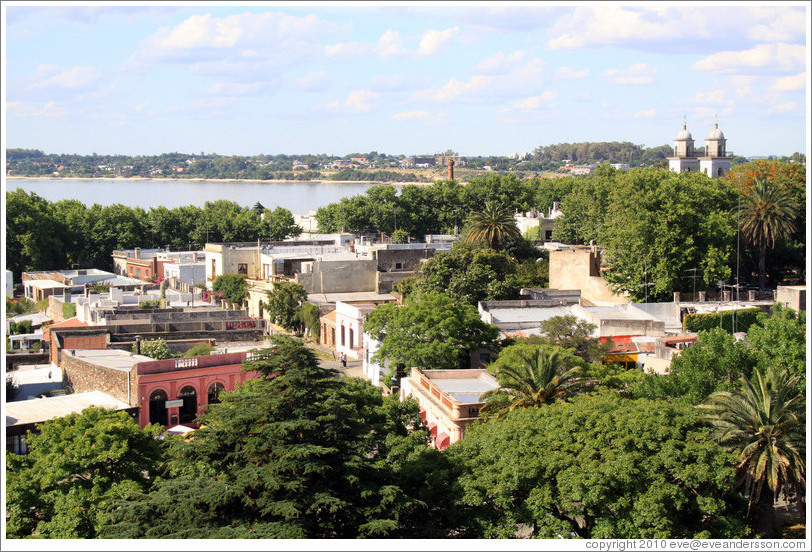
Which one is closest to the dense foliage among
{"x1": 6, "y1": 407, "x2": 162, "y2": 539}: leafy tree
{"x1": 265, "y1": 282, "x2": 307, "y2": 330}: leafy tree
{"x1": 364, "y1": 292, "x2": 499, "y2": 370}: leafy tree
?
{"x1": 265, "y1": 282, "x2": 307, "y2": 330}: leafy tree

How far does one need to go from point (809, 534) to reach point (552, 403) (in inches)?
295

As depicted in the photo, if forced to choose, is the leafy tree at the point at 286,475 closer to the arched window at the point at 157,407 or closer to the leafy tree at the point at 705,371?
the leafy tree at the point at 705,371

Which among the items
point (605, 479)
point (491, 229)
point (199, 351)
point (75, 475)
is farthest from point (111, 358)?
point (491, 229)

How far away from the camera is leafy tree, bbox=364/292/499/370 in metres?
31.3

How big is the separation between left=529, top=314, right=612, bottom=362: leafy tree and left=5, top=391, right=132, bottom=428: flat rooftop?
1268 cm

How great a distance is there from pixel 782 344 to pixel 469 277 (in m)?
18.0

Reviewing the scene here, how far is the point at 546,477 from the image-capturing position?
60.5ft

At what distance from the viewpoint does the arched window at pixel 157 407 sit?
29.3m

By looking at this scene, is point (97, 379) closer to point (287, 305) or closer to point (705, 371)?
point (705, 371)

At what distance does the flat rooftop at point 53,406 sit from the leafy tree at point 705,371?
14.3 meters

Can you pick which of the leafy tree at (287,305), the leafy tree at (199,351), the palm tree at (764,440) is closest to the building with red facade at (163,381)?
the leafy tree at (199,351)

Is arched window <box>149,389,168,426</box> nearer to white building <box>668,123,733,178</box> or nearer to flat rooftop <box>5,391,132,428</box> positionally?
flat rooftop <box>5,391,132,428</box>

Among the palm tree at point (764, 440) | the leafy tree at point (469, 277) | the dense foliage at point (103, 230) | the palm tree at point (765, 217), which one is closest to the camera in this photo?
the palm tree at point (764, 440)

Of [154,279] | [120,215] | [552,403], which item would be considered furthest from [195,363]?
[120,215]
